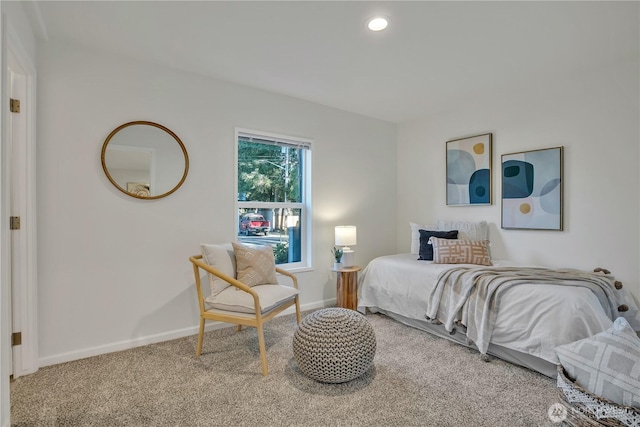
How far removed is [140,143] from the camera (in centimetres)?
275

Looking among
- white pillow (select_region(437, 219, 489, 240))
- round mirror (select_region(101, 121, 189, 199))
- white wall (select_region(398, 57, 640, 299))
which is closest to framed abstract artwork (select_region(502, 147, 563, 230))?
white wall (select_region(398, 57, 640, 299))

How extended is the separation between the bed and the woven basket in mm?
409

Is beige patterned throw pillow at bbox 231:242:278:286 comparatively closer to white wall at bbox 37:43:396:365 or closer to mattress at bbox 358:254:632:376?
white wall at bbox 37:43:396:365

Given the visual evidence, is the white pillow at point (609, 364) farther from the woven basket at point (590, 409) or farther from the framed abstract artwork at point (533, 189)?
the framed abstract artwork at point (533, 189)

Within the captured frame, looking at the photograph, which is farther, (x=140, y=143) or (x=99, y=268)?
(x=140, y=143)

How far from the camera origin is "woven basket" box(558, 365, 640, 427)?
4.82 feet

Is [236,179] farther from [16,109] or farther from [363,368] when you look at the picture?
[363,368]

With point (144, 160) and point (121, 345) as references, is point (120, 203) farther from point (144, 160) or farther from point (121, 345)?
point (121, 345)

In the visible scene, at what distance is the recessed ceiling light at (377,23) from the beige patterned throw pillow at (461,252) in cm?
208

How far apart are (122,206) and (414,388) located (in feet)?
8.42

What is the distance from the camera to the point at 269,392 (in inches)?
79.2

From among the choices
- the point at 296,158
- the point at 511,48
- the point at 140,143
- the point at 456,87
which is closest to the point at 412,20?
the point at 511,48

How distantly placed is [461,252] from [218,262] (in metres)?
2.31

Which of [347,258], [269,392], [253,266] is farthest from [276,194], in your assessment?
[269,392]
